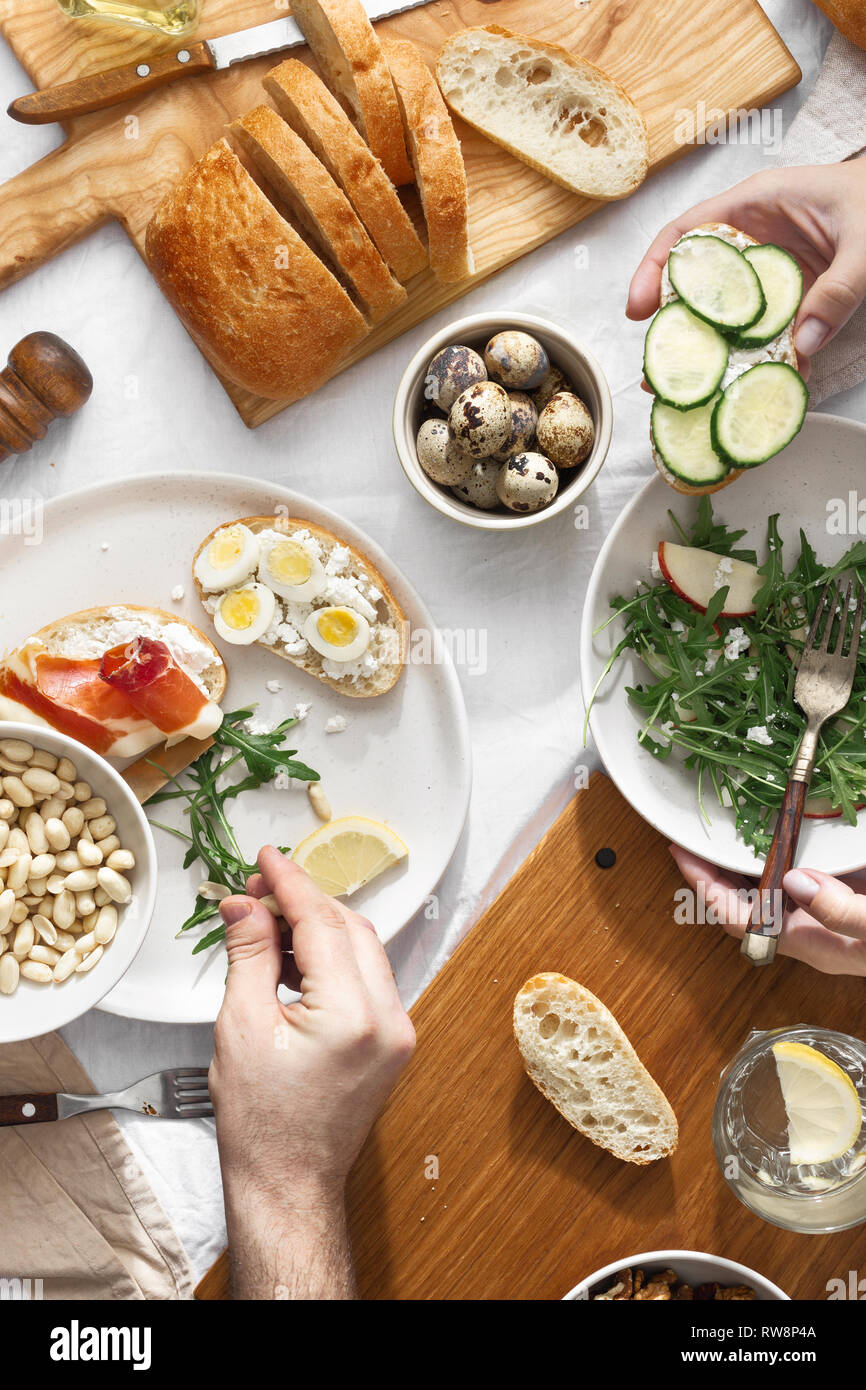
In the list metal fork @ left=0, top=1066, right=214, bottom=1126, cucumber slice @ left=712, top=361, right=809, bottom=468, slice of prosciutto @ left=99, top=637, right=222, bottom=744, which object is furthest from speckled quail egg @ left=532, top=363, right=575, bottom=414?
metal fork @ left=0, top=1066, right=214, bottom=1126

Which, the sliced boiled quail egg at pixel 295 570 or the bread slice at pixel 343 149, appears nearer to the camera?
the bread slice at pixel 343 149

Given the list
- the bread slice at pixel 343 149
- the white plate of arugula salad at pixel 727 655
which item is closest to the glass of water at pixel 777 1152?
the white plate of arugula salad at pixel 727 655

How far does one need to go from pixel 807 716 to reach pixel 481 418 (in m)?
0.88

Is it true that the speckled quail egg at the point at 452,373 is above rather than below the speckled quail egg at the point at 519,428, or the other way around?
above

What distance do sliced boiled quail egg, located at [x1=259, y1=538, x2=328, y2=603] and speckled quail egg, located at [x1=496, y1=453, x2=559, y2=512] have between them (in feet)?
1.36

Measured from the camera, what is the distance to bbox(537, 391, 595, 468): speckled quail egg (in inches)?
77.3

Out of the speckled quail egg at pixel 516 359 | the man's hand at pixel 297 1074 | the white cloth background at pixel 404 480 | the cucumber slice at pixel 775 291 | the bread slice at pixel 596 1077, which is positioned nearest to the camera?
the man's hand at pixel 297 1074

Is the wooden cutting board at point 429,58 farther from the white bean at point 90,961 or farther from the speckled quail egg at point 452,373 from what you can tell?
the white bean at point 90,961

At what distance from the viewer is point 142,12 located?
6.81 feet

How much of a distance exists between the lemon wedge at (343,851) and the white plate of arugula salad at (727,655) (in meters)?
0.50

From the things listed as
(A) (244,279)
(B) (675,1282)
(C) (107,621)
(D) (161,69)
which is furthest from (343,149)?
(B) (675,1282)

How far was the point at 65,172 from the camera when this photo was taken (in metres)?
2.13

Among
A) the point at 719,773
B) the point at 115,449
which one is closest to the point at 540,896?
the point at 719,773

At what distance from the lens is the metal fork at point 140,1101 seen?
6.94 feet
